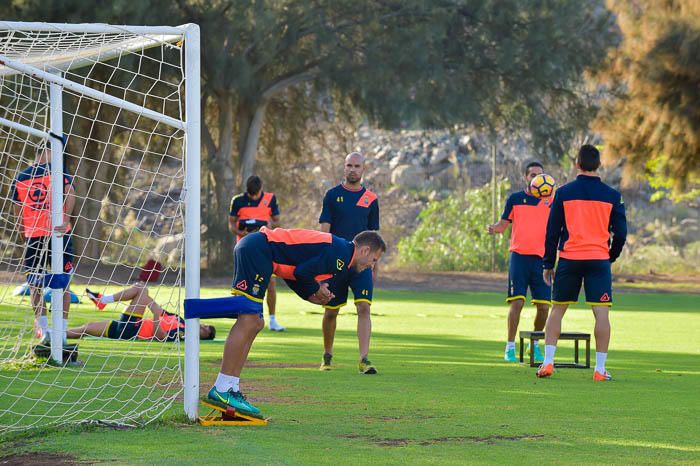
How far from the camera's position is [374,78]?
31.2m

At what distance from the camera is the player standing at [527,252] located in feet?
40.4

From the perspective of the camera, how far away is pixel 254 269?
7965 mm

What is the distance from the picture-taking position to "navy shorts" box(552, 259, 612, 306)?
10672 mm

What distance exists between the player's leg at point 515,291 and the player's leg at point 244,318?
16.0 ft

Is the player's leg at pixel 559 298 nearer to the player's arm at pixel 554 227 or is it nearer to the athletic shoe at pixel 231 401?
the player's arm at pixel 554 227

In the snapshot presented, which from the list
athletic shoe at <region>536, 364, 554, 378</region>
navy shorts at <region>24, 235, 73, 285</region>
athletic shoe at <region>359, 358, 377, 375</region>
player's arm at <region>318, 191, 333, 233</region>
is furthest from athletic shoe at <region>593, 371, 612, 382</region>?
navy shorts at <region>24, 235, 73, 285</region>

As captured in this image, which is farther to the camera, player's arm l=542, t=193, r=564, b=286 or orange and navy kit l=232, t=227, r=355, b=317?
player's arm l=542, t=193, r=564, b=286

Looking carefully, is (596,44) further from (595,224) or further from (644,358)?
(595,224)

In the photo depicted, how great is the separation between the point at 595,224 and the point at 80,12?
63.0 feet

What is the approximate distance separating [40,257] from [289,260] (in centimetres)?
378

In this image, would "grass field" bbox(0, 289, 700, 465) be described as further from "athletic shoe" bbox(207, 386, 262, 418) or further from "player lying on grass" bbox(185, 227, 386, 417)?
"player lying on grass" bbox(185, 227, 386, 417)

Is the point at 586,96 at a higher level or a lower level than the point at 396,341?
higher

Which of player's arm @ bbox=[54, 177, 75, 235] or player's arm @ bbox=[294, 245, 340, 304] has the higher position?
player's arm @ bbox=[54, 177, 75, 235]

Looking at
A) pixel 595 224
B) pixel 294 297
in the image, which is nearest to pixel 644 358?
pixel 595 224
